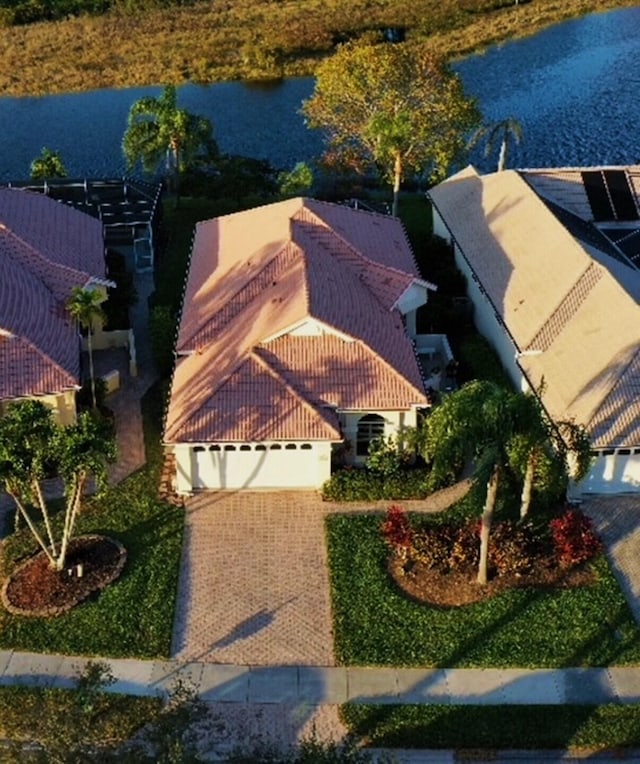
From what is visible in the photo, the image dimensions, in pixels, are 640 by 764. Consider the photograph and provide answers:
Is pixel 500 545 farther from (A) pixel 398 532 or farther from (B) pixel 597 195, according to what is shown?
(B) pixel 597 195

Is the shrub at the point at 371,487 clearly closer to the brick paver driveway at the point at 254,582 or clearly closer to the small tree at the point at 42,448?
the brick paver driveway at the point at 254,582

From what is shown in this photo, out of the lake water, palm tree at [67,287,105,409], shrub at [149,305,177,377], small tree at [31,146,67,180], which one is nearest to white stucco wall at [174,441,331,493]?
palm tree at [67,287,105,409]

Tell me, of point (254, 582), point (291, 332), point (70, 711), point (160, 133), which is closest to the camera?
point (70, 711)

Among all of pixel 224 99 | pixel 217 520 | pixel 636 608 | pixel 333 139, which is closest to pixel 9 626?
pixel 217 520

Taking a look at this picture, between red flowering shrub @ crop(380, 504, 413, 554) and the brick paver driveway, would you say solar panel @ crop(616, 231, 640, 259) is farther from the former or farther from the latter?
the brick paver driveway

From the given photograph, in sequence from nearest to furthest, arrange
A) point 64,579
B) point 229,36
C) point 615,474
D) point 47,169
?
A: point 64,579 → point 615,474 → point 47,169 → point 229,36

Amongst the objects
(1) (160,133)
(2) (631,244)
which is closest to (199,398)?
(1) (160,133)

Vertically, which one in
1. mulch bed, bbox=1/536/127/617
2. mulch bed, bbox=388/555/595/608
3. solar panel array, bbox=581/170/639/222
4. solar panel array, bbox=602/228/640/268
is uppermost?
solar panel array, bbox=581/170/639/222
